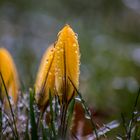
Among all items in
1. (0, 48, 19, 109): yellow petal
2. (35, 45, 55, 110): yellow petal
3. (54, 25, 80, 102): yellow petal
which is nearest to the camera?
(54, 25, 80, 102): yellow petal

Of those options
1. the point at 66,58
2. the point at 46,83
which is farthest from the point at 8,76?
the point at 66,58

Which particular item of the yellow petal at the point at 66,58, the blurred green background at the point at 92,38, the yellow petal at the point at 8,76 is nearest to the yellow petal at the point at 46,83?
the yellow petal at the point at 66,58

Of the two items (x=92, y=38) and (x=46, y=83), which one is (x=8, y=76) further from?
(x=92, y=38)

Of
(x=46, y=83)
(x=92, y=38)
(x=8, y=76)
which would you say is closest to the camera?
(x=46, y=83)

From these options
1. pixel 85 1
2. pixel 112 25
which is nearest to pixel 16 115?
pixel 112 25

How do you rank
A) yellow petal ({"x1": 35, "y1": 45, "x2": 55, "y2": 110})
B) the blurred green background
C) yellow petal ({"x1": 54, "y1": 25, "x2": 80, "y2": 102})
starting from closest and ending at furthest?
1. yellow petal ({"x1": 54, "y1": 25, "x2": 80, "y2": 102})
2. yellow petal ({"x1": 35, "y1": 45, "x2": 55, "y2": 110})
3. the blurred green background

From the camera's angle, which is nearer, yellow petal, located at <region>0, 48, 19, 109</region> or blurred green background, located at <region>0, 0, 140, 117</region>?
yellow petal, located at <region>0, 48, 19, 109</region>

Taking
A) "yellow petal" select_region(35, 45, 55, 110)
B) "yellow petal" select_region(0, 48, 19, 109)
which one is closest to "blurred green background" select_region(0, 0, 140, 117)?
"yellow petal" select_region(0, 48, 19, 109)

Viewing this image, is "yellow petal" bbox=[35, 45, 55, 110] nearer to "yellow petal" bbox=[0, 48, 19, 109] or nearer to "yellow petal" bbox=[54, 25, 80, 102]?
"yellow petal" bbox=[54, 25, 80, 102]

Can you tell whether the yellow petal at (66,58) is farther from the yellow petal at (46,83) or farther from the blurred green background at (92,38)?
A: the blurred green background at (92,38)
